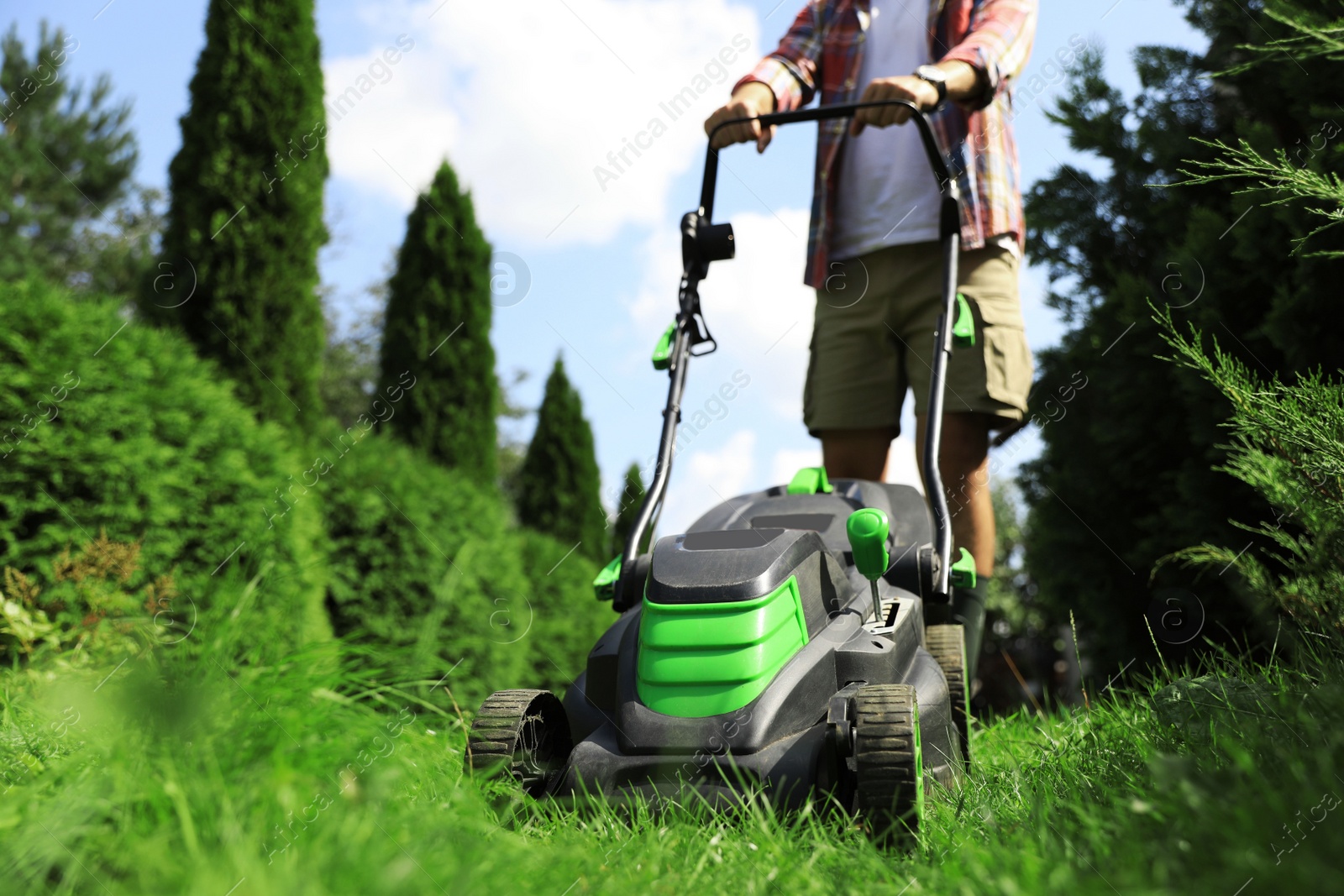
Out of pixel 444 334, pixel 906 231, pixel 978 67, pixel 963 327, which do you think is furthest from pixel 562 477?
pixel 978 67

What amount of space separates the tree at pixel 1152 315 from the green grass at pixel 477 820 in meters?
1.32

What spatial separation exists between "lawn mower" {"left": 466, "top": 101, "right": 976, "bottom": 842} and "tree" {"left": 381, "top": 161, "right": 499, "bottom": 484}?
7.20 metres

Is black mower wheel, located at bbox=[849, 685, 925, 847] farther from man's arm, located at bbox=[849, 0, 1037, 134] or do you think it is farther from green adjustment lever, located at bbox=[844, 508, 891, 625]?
man's arm, located at bbox=[849, 0, 1037, 134]

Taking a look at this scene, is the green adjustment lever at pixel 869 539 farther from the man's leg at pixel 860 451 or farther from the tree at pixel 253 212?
the tree at pixel 253 212

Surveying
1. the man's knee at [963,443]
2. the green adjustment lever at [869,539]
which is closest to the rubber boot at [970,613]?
the man's knee at [963,443]

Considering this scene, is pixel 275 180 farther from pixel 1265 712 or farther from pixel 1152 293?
pixel 1265 712

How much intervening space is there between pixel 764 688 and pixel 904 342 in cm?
131

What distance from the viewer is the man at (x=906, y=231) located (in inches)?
99.8

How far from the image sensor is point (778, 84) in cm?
275

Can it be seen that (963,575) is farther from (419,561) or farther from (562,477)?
(562,477)

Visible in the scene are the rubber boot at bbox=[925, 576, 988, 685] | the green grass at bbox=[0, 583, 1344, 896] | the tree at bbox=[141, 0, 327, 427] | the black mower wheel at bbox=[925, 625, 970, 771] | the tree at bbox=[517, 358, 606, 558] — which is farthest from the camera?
the tree at bbox=[517, 358, 606, 558]

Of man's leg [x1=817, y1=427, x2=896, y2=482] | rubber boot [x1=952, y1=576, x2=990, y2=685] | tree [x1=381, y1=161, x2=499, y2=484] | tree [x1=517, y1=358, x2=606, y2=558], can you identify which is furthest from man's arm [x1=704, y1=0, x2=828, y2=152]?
tree [x1=517, y1=358, x2=606, y2=558]

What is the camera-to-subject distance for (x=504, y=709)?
1.74 metres

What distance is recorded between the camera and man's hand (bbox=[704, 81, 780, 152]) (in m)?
2.54
